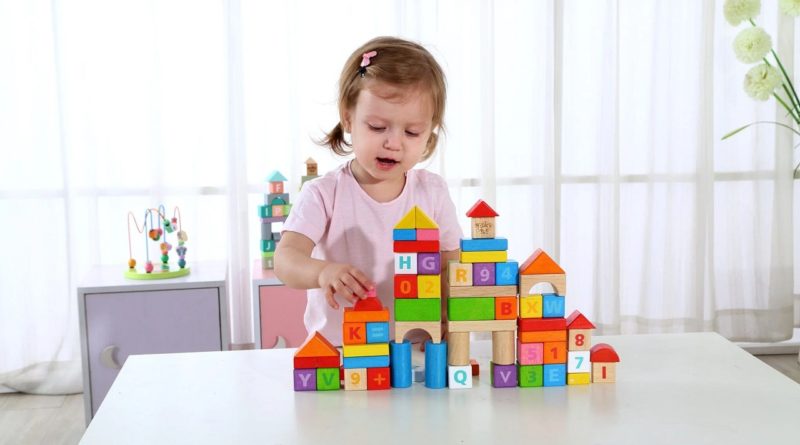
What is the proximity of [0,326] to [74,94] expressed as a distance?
86cm

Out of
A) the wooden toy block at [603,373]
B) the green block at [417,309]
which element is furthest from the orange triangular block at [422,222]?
the wooden toy block at [603,373]

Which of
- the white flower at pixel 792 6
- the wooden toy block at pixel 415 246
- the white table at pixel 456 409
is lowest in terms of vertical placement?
the white table at pixel 456 409

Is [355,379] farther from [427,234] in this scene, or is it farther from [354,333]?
[427,234]

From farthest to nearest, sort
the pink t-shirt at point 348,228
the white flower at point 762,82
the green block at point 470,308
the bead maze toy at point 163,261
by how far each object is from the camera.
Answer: the white flower at point 762,82 < the bead maze toy at point 163,261 < the pink t-shirt at point 348,228 < the green block at point 470,308

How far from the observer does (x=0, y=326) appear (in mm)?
2953

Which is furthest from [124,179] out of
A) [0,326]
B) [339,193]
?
[339,193]

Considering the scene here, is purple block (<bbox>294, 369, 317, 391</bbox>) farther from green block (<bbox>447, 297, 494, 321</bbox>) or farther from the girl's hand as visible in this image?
green block (<bbox>447, 297, 494, 321</bbox>)

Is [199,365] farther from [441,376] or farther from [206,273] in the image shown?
[206,273]

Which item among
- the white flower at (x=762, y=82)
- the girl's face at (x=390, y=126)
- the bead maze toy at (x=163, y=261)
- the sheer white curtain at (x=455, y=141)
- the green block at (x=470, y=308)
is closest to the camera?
the green block at (x=470, y=308)

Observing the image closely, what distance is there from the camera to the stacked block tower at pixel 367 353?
119cm

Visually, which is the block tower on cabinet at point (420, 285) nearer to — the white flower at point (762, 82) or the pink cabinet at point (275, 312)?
the pink cabinet at point (275, 312)

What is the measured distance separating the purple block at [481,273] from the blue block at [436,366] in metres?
0.10

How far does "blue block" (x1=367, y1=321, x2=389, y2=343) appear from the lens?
1189 mm

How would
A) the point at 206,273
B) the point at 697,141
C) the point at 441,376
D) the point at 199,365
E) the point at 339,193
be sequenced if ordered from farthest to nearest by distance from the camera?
1. the point at 697,141
2. the point at 206,273
3. the point at 339,193
4. the point at 199,365
5. the point at 441,376
